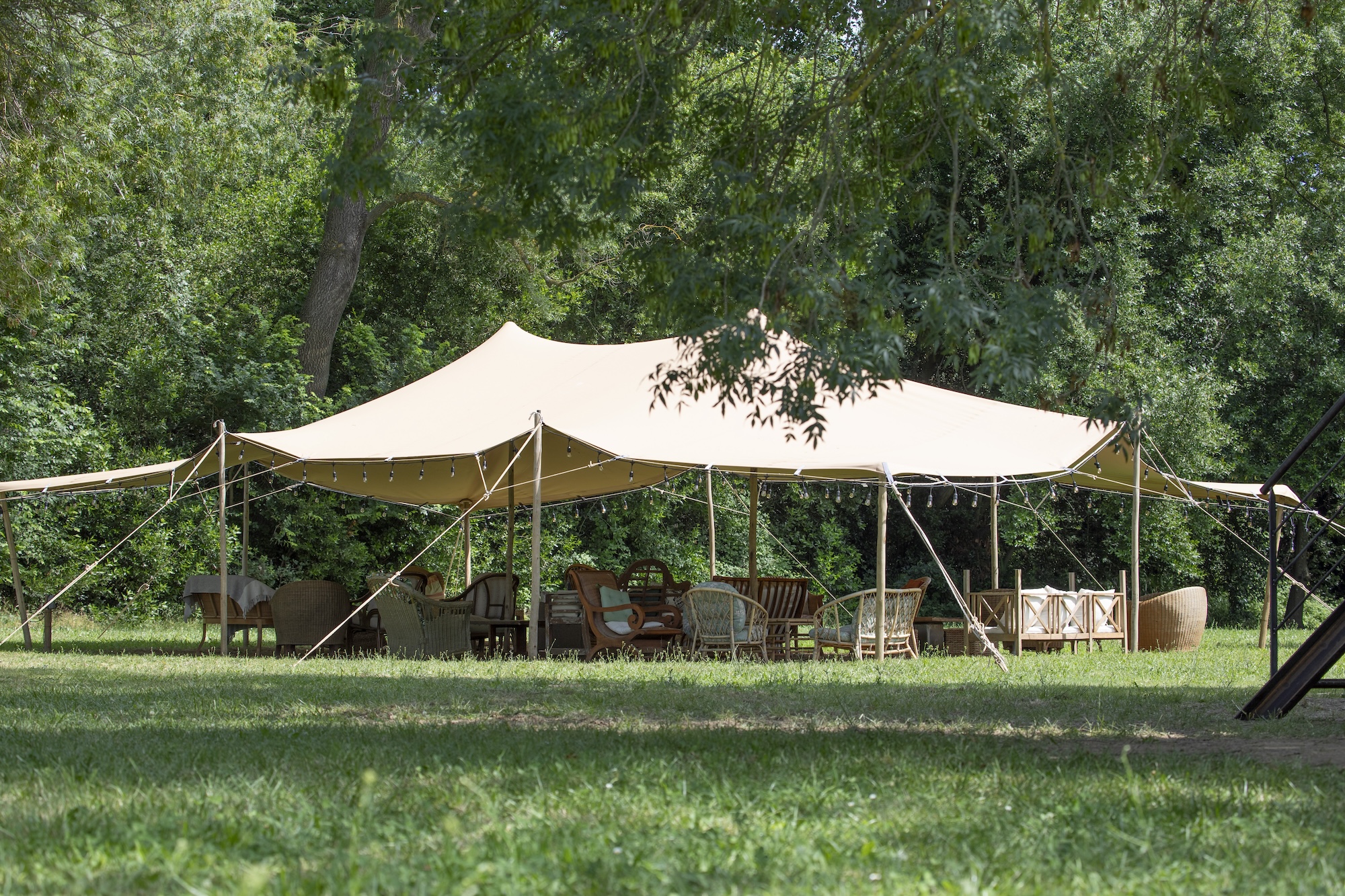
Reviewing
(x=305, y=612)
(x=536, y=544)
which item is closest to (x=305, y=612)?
(x=305, y=612)

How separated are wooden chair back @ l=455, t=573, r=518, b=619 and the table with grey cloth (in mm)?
2049

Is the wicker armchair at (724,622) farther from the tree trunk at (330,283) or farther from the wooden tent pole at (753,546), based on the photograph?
the tree trunk at (330,283)

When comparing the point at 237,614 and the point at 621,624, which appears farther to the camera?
the point at 237,614

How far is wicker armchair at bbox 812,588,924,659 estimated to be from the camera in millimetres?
10812

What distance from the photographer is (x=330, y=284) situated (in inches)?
753

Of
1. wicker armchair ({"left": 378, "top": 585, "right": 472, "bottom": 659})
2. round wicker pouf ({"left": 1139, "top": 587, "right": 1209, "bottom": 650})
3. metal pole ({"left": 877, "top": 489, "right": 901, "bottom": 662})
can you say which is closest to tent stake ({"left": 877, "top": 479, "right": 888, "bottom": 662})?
metal pole ({"left": 877, "top": 489, "right": 901, "bottom": 662})

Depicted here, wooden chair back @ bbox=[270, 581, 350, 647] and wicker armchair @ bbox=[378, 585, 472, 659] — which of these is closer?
wicker armchair @ bbox=[378, 585, 472, 659]

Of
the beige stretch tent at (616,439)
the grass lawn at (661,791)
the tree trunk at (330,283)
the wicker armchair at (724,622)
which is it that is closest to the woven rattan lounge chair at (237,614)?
the beige stretch tent at (616,439)

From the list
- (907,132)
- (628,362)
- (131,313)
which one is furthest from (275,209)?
(907,132)

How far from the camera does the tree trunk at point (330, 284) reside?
19031 mm

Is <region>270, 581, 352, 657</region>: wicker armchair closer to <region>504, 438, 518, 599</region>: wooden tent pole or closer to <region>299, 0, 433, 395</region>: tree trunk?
<region>504, 438, 518, 599</region>: wooden tent pole

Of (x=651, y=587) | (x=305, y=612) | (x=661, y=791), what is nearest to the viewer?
(x=661, y=791)

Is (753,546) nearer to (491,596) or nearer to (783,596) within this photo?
(783,596)

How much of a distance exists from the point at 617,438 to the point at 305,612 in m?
3.51
